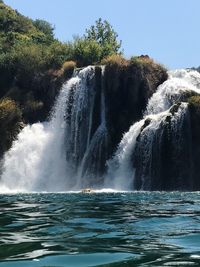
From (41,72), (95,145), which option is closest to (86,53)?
(41,72)

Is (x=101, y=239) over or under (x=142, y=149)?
under

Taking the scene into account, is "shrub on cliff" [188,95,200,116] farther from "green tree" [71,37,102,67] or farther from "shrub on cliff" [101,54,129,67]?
"green tree" [71,37,102,67]

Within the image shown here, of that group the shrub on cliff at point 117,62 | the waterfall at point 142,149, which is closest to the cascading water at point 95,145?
the waterfall at point 142,149

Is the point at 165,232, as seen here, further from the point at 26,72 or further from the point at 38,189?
the point at 26,72

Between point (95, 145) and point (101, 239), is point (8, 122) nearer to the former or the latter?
point (95, 145)

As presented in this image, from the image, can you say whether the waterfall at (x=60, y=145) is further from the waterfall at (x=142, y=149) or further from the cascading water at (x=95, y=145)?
the waterfall at (x=142, y=149)

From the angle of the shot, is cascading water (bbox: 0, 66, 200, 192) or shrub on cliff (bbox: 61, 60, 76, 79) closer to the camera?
cascading water (bbox: 0, 66, 200, 192)

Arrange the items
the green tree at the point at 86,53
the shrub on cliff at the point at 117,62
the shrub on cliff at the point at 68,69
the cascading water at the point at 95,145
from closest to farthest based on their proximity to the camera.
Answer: the cascading water at the point at 95,145
the shrub on cliff at the point at 117,62
the shrub on cliff at the point at 68,69
the green tree at the point at 86,53

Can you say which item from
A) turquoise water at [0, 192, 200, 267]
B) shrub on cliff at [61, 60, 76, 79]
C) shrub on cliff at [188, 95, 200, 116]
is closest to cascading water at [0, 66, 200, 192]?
shrub on cliff at [188, 95, 200, 116]

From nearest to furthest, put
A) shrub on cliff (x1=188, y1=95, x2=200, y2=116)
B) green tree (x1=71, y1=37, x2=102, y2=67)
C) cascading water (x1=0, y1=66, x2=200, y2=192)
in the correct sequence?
cascading water (x1=0, y1=66, x2=200, y2=192)
shrub on cliff (x1=188, y1=95, x2=200, y2=116)
green tree (x1=71, y1=37, x2=102, y2=67)

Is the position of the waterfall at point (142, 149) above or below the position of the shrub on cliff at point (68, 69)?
below

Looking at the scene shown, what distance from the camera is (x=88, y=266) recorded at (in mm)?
5660

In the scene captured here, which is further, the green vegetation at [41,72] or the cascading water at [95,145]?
the green vegetation at [41,72]

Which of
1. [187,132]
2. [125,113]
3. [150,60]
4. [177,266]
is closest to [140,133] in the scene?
[187,132]
